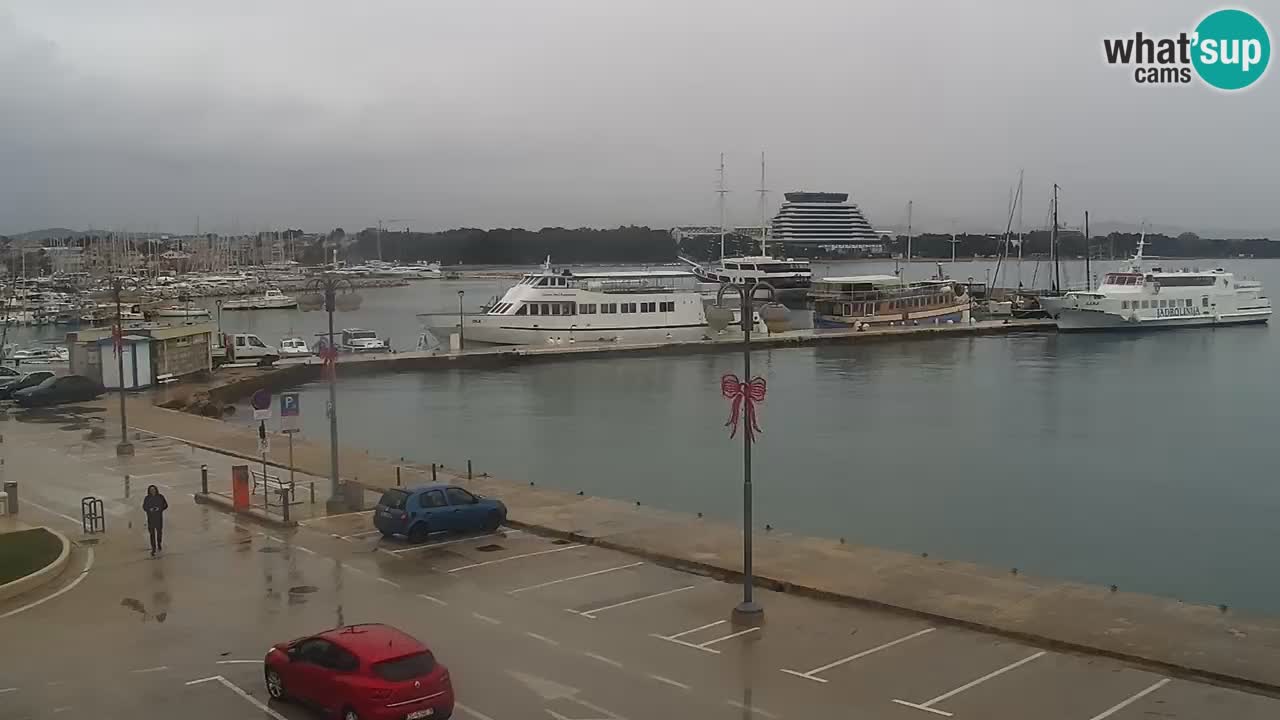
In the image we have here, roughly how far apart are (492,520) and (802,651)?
6.90m

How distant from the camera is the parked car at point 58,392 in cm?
3322

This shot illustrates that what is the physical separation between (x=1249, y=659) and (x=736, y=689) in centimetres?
529

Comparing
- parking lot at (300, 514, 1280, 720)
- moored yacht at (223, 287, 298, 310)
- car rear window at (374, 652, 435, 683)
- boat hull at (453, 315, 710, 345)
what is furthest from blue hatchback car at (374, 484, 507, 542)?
moored yacht at (223, 287, 298, 310)

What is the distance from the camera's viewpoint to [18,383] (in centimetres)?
3597

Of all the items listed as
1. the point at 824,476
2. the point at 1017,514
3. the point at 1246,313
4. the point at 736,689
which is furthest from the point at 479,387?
the point at 1246,313

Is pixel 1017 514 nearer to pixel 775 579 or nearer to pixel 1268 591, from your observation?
pixel 1268 591

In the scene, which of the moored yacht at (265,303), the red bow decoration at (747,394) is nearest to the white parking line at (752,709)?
the red bow decoration at (747,394)

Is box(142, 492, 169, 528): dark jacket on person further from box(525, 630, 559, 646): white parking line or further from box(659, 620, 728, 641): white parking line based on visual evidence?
box(659, 620, 728, 641): white parking line

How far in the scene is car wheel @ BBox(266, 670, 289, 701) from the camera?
9.51m

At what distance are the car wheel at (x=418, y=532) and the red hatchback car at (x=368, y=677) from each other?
22.3 feet

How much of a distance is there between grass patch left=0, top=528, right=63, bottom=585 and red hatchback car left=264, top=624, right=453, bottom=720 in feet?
21.6

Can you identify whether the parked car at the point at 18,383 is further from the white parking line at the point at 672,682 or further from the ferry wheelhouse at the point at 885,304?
the ferry wheelhouse at the point at 885,304

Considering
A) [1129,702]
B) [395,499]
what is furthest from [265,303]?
[1129,702]

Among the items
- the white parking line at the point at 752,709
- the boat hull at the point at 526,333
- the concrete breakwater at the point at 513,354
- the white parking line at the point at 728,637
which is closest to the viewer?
the white parking line at the point at 752,709
